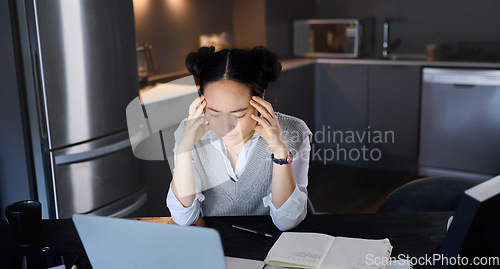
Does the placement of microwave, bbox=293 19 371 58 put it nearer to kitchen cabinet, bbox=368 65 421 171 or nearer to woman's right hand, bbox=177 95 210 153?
kitchen cabinet, bbox=368 65 421 171

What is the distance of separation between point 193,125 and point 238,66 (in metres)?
0.22

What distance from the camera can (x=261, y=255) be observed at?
1306mm

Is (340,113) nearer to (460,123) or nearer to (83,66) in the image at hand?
(460,123)

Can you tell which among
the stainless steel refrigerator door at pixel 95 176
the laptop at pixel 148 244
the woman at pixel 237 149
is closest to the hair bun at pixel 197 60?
the woman at pixel 237 149

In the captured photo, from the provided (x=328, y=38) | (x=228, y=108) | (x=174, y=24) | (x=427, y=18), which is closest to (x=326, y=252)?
(x=228, y=108)

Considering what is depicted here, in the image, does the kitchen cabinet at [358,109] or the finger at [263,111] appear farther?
the kitchen cabinet at [358,109]

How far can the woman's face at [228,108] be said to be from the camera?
61.9 inches

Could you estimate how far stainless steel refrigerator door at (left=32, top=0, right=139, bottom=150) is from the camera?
2463 mm

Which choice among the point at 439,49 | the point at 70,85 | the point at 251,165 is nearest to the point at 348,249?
the point at 251,165

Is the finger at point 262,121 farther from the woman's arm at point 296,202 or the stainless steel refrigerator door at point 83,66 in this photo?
the stainless steel refrigerator door at point 83,66

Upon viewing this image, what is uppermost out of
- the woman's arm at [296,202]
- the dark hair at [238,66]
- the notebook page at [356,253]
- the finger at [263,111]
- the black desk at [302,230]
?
the dark hair at [238,66]

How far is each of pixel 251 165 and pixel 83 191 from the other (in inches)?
50.3

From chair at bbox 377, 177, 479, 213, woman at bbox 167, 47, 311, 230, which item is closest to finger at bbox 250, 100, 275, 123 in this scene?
woman at bbox 167, 47, 311, 230

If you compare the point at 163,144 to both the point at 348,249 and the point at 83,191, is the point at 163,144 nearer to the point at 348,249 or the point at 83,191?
the point at 83,191
